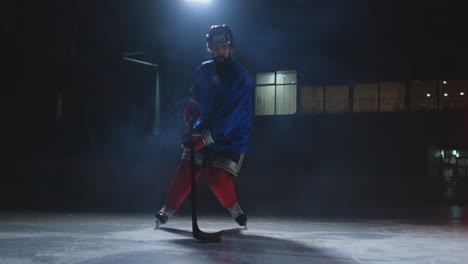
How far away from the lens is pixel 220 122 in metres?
5.29

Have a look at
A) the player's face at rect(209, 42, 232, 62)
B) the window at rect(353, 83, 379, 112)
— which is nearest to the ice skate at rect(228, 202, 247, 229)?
the player's face at rect(209, 42, 232, 62)

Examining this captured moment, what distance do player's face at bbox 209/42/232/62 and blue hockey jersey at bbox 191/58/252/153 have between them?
3.5 inches

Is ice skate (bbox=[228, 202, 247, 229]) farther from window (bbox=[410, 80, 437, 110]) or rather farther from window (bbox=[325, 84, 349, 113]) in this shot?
window (bbox=[325, 84, 349, 113])

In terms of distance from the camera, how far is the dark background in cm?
2170

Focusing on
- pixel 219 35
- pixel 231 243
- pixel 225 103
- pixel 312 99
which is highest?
pixel 312 99

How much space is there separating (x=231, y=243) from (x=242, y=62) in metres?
21.8

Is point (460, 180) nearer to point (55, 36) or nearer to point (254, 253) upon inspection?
point (254, 253)

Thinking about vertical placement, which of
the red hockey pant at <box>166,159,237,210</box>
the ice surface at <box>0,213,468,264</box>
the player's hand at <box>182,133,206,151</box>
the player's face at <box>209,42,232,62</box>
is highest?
the player's face at <box>209,42,232,62</box>

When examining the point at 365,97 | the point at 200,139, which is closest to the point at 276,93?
the point at 365,97

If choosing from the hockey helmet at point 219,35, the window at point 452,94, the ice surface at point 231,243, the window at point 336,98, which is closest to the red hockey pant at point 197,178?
the ice surface at point 231,243

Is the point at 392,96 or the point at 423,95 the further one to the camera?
the point at 392,96

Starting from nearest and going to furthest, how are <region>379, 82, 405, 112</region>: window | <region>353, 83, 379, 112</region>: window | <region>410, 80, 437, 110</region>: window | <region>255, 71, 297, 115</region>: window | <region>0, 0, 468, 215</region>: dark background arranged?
<region>0, 0, 468, 215</region>: dark background → <region>410, 80, 437, 110</region>: window → <region>379, 82, 405, 112</region>: window → <region>353, 83, 379, 112</region>: window → <region>255, 71, 297, 115</region>: window

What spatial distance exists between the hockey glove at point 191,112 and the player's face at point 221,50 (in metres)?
0.66

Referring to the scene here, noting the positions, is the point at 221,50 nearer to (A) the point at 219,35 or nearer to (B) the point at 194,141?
(A) the point at 219,35
